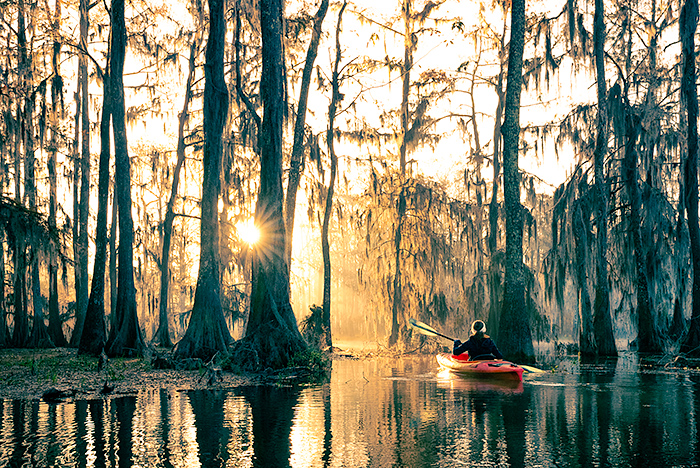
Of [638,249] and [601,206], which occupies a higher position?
[601,206]

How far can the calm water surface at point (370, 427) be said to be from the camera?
6277mm

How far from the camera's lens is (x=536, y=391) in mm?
11539

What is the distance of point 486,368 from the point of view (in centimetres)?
1316

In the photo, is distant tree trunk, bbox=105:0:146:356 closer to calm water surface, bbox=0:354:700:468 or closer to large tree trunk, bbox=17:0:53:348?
large tree trunk, bbox=17:0:53:348

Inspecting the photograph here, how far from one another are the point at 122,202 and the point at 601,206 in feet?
46.8

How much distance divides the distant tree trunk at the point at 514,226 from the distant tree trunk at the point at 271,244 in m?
5.56

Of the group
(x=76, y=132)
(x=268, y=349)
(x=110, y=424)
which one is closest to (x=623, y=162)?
(x=268, y=349)

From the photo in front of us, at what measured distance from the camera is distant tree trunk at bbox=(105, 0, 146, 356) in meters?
18.6

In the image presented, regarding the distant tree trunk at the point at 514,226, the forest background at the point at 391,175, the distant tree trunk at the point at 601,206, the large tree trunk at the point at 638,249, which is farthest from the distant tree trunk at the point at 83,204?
the large tree trunk at the point at 638,249

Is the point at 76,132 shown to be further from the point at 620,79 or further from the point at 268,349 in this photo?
the point at 620,79

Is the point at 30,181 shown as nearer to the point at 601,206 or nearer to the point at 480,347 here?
the point at 480,347

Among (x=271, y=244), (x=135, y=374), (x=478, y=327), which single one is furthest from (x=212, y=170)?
(x=478, y=327)

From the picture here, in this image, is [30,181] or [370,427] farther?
[30,181]

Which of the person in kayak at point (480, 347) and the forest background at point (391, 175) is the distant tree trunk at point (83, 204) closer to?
the forest background at point (391, 175)
